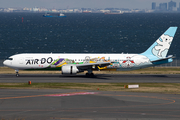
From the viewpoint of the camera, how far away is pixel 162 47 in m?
60.1

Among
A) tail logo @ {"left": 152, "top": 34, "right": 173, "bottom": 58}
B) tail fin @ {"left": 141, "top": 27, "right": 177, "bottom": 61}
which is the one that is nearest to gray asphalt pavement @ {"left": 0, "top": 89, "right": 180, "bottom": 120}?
tail fin @ {"left": 141, "top": 27, "right": 177, "bottom": 61}

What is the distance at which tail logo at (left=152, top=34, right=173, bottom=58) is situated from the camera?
60000mm

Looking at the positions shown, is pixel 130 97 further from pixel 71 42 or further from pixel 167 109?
pixel 71 42

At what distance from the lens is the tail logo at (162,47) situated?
60000 millimetres

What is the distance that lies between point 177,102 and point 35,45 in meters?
121

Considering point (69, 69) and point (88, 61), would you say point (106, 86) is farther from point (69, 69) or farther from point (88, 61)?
point (88, 61)

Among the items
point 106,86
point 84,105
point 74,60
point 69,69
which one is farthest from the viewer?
point 74,60

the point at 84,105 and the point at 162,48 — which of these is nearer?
the point at 84,105

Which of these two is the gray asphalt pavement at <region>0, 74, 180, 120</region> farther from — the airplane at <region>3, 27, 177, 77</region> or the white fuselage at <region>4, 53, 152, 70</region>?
the white fuselage at <region>4, 53, 152, 70</region>

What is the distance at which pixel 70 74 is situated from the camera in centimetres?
5831

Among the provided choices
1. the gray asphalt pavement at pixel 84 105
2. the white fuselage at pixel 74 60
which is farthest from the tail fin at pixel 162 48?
the gray asphalt pavement at pixel 84 105

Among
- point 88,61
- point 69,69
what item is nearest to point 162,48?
point 88,61

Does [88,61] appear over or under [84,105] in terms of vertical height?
over

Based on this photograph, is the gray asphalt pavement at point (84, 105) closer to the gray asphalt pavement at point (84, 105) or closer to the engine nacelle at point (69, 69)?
the gray asphalt pavement at point (84, 105)
